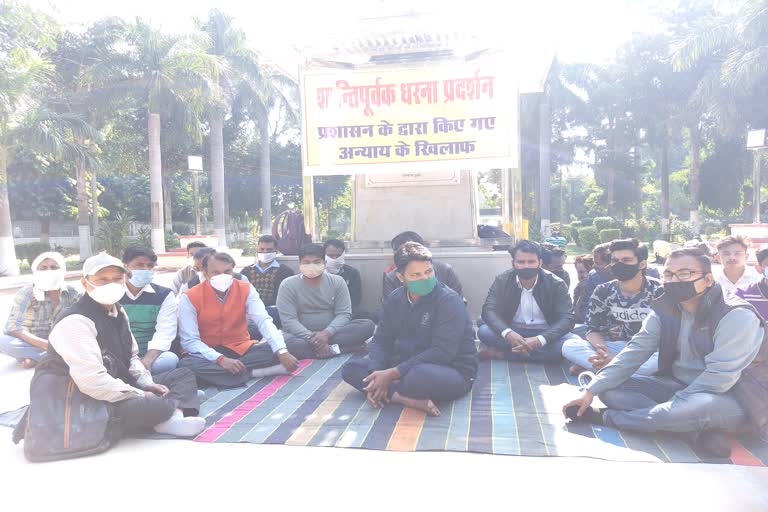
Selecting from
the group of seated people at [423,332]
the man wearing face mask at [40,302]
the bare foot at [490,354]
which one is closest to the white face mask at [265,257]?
the group of seated people at [423,332]

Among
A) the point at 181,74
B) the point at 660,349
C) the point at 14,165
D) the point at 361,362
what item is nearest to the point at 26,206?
the point at 14,165

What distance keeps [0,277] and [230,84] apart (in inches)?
413

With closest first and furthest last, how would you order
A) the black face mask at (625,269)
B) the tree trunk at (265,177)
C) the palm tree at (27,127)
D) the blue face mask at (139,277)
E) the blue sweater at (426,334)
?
1. the blue sweater at (426,334)
2. the black face mask at (625,269)
3. the blue face mask at (139,277)
4. the palm tree at (27,127)
5. the tree trunk at (265,177)

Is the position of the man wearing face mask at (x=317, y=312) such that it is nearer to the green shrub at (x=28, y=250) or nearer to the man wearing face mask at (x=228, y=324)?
the man wearing face mask at (x=228, y=324)

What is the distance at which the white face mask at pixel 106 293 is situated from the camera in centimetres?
323

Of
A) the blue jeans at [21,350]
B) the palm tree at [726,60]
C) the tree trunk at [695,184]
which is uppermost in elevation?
the palm tree at [726,60]

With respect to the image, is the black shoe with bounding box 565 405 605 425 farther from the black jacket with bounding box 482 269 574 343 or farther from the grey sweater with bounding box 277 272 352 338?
Result: the grey sweater with bounding box 277 272 352 338

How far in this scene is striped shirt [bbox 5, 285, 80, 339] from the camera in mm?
4980

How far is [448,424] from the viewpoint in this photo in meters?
3.55

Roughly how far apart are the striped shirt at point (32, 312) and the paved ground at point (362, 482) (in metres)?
2.09

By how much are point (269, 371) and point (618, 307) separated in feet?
9.26

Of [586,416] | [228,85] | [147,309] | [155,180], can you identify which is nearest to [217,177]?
[155,180]

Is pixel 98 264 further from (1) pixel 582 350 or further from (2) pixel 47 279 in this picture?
(1) pixel 582 350

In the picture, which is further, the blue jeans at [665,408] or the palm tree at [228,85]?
the palm tree at [228,85]
